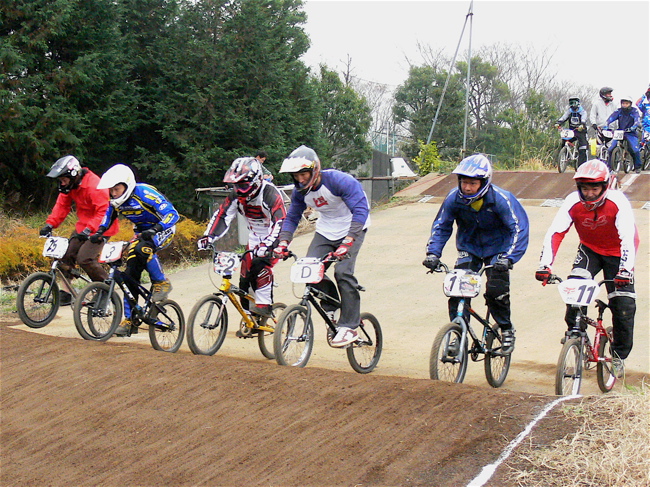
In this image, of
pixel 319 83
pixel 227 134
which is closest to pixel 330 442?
pixel 227 134

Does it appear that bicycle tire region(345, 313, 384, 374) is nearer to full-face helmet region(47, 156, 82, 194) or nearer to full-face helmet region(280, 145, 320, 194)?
full-face helmet region(280, 145, 320, 194)

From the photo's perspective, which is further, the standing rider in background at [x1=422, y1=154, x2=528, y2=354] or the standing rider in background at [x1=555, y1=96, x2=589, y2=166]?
the standing rider in background at [x1=555, y1=96, x2=589, y2=166]

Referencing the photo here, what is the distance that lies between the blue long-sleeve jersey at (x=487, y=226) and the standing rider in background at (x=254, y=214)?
6.01ft

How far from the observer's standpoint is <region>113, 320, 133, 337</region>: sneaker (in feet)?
27.8

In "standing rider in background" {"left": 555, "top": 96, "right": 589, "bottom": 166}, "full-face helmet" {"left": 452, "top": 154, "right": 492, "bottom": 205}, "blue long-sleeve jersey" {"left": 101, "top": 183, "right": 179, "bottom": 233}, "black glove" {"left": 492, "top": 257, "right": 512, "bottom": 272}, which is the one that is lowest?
"black glove" {"left": 492, "top": 257, "right": 512, "bottom": 272}

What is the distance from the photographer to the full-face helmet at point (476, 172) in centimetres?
654

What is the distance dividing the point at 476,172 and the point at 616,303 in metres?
1.78

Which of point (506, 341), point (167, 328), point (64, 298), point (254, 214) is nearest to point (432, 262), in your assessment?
point (506, 341)

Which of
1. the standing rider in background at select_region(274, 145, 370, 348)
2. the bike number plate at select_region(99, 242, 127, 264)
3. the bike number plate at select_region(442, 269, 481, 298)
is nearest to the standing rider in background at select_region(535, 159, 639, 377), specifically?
the bike number plate at select_region(442, 269, 481, 298)

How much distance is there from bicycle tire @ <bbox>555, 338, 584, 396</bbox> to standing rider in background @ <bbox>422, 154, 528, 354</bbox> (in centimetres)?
79

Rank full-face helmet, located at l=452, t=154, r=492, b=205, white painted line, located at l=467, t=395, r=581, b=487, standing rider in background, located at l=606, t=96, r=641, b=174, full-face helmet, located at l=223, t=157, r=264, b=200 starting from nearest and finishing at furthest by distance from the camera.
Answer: white painted line, located at l=467, t=395, r=581, b=487
full-face helmet, located at l=452, t=154, r=492, b=205
full-face helmet, located at l=223, t=157, r=264, b=200
standing rider in background, located at l=606, t=96, r=641, b=174

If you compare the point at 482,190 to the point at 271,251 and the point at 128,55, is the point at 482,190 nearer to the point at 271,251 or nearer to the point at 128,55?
the point at 271,251

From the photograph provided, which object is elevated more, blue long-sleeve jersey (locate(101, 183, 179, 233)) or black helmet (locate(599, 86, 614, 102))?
black helmet (locate(599, 86, 614, 102))

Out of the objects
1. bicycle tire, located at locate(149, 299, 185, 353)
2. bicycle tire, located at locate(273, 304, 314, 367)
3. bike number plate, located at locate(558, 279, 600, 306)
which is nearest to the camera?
bike number plate, located at locate(558, 279, 600, 306)
